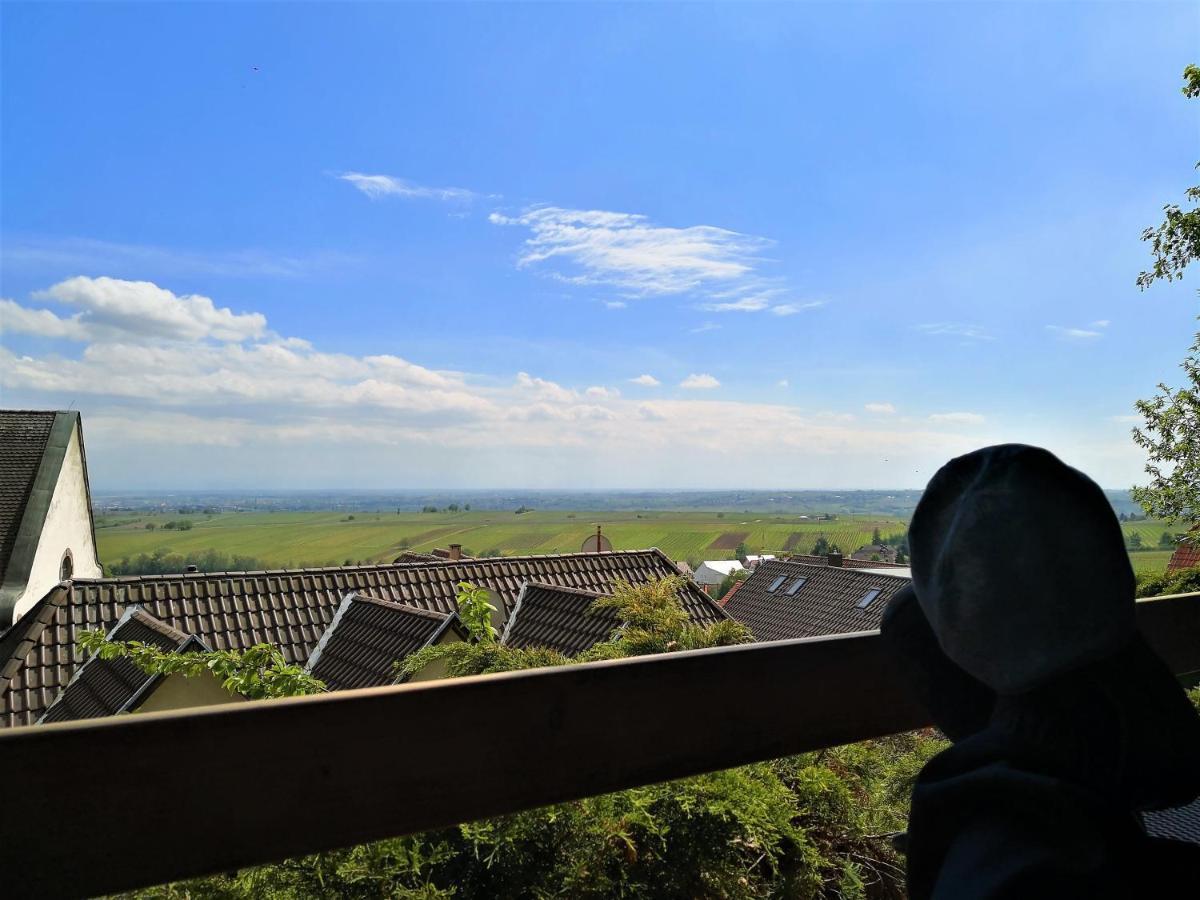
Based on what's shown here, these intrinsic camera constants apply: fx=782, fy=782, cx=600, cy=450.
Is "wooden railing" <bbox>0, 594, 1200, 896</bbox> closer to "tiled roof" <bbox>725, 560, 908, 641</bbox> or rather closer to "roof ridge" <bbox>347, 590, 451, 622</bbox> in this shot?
"roof ridge" <bbox>347, 590, 451, 622</bbox>

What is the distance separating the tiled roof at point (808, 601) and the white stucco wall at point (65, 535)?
14.6m

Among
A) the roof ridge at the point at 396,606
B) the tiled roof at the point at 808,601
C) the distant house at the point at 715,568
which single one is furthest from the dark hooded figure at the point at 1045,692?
the distant house at the point at 715,568

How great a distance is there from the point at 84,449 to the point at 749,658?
59.3 ft

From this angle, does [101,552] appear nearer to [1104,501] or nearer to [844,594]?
[844,594]

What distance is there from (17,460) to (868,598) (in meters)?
18.9

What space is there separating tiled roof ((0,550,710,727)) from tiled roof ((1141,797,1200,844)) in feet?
31.6

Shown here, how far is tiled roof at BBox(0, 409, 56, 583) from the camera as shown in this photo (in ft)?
43.7

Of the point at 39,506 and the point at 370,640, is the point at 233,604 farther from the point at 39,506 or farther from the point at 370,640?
the point at 39,506

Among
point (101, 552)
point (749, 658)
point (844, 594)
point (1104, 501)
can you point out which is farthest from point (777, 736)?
point (844, 594)

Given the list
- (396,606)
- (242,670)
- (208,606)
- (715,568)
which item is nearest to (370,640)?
(396,606)

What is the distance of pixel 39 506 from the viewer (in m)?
13.6

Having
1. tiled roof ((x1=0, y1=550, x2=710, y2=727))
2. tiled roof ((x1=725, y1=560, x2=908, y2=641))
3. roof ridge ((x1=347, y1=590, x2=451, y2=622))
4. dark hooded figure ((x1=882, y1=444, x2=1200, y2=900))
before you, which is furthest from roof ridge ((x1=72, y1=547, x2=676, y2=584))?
dark hooded figure ((x1=882, y1=444, x2=1200, y2=900))

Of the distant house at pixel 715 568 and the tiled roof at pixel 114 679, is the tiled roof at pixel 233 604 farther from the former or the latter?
the distant house at pixel 715 568

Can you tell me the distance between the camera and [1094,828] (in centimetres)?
59
